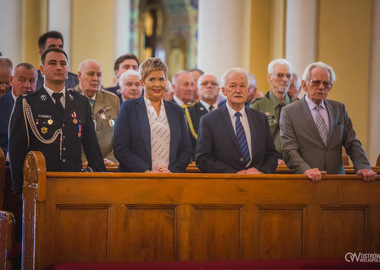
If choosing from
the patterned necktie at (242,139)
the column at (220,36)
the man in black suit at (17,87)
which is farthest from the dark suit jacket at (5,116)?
the column at (220,36)

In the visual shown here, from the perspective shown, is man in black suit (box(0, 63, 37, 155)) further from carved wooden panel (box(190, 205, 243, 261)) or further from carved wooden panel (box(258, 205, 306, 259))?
carved wooden panel (box(258, 205, 306, 259))

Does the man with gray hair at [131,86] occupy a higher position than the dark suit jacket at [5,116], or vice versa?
the man with gray hair at [131,86]

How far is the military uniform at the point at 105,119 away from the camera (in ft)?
16.8

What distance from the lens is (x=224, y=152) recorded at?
4.23 m

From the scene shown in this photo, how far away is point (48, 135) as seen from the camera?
3.89 meters

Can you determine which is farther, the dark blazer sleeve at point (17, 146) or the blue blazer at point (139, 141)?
the blue blazer at point (139, 141)

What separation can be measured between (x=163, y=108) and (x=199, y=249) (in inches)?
45.0

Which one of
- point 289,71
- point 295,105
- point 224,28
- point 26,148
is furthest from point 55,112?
point 224,28

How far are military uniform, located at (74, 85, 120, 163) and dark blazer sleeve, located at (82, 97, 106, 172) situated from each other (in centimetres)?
101

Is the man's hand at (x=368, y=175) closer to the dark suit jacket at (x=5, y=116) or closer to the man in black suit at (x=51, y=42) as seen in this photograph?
the dark suit jacket at (x=5, y=116)

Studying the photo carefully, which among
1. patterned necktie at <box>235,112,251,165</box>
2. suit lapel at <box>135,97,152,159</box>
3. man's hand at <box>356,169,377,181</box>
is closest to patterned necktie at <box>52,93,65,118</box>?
suit lapel at <box>135,97,152,159</box>

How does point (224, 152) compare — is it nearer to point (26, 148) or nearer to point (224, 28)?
point (26, 148)

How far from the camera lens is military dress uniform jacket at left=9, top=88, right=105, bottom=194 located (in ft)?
12.4

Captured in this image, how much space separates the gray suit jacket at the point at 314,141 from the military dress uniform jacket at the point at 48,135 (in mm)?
1341
